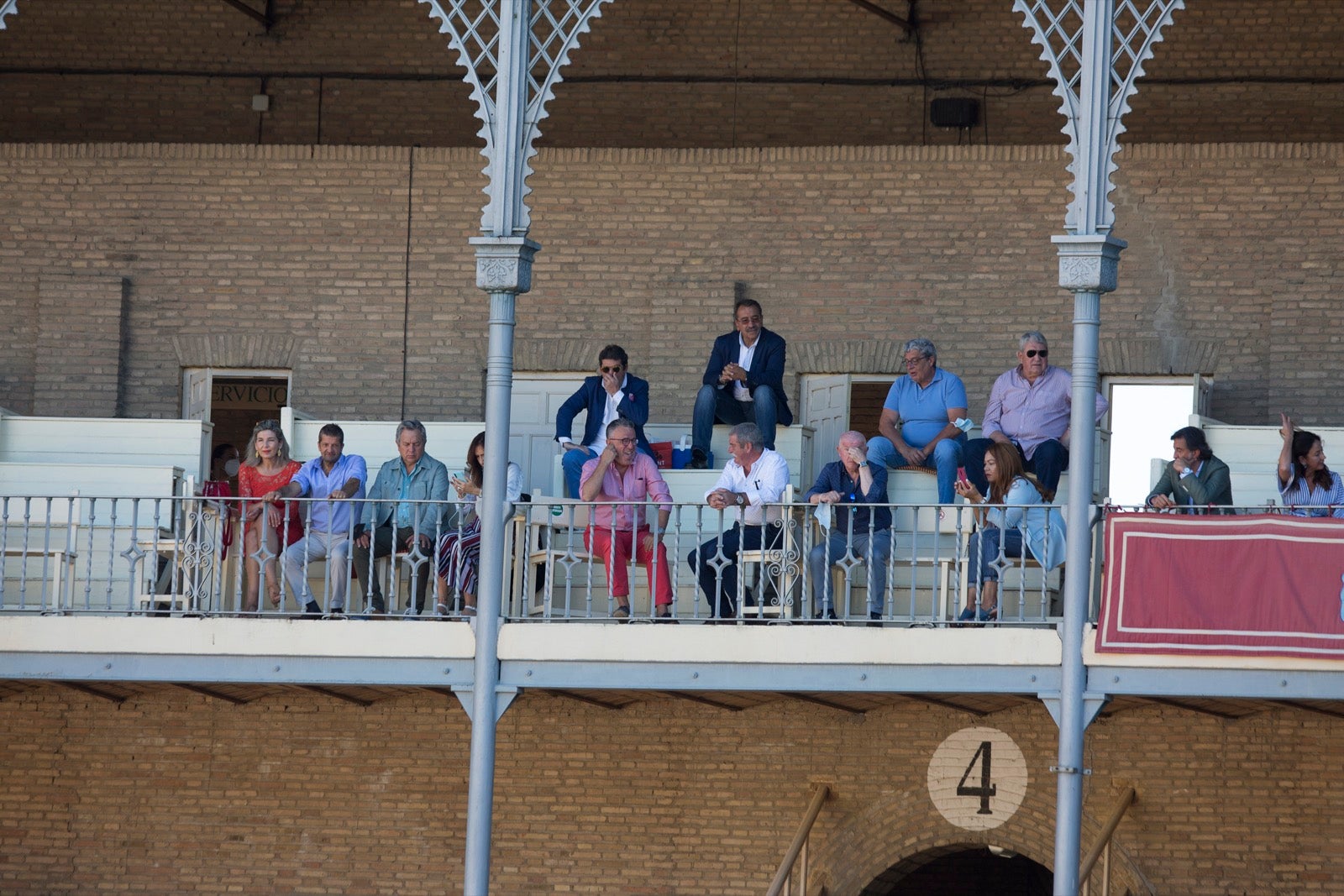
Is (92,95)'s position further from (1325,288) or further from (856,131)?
(1325,288)

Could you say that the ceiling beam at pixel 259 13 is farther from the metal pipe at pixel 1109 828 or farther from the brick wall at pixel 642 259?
the metal pipe at pixel 1109 828

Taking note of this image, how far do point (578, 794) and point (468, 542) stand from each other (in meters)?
3.59

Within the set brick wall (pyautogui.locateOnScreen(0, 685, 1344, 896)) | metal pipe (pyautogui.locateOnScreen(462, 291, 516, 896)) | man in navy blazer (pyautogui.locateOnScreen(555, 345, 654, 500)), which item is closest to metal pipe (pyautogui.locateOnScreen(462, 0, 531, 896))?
metal pipe (pyautogui.locateOnScreen(462, 291, 516, 896))

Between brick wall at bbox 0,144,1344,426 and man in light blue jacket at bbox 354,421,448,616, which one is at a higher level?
brick wall at bbox 0,144,1344,426

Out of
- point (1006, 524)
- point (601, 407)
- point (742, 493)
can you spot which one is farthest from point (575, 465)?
point (1006, 524)

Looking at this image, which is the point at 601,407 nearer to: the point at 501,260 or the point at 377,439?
the point at 377,439

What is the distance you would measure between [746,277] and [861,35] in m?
2.54

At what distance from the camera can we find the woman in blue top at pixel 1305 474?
486 inches

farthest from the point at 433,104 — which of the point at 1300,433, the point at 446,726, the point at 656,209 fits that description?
the point at 1300,433

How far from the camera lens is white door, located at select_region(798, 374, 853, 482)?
53.9 feet

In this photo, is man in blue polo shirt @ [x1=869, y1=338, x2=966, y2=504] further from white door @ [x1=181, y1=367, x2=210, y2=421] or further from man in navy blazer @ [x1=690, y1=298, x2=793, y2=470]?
white door @ [x1=181, y1=367, x2=210, y2=421]

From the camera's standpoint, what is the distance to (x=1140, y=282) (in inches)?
645

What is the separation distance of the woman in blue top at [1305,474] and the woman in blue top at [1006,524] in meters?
1.48

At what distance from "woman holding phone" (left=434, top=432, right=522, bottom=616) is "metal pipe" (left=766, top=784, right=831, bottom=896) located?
11.4 ft
